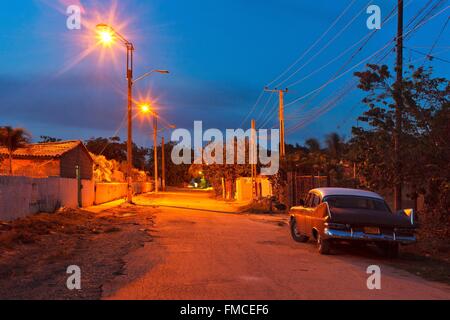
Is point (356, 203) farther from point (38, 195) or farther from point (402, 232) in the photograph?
point (38, 195)

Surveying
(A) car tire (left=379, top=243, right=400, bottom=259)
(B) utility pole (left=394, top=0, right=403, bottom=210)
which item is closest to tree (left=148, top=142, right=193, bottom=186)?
(B) utility pole (left=394, top=0, right=403, bottom=210)

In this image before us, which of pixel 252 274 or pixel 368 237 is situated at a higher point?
pixel 368 237

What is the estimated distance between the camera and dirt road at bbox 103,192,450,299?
7711 millimetres

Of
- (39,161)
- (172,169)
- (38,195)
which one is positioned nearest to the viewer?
(38,195)

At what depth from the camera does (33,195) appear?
800 inches

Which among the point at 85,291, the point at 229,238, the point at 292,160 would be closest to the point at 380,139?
the point at 229,238

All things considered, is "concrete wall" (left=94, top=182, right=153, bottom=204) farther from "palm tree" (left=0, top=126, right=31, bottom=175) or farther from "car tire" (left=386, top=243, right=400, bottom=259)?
"car tire" (left=386, top=243, right=400, bottom=259)

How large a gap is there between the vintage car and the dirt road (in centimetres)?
45

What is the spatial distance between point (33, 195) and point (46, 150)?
1509 centimetres

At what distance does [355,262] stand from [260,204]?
21781 mm

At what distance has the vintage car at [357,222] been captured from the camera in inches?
456

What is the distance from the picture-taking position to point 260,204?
3300cm

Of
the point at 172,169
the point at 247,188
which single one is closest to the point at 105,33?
the point at 247,188
